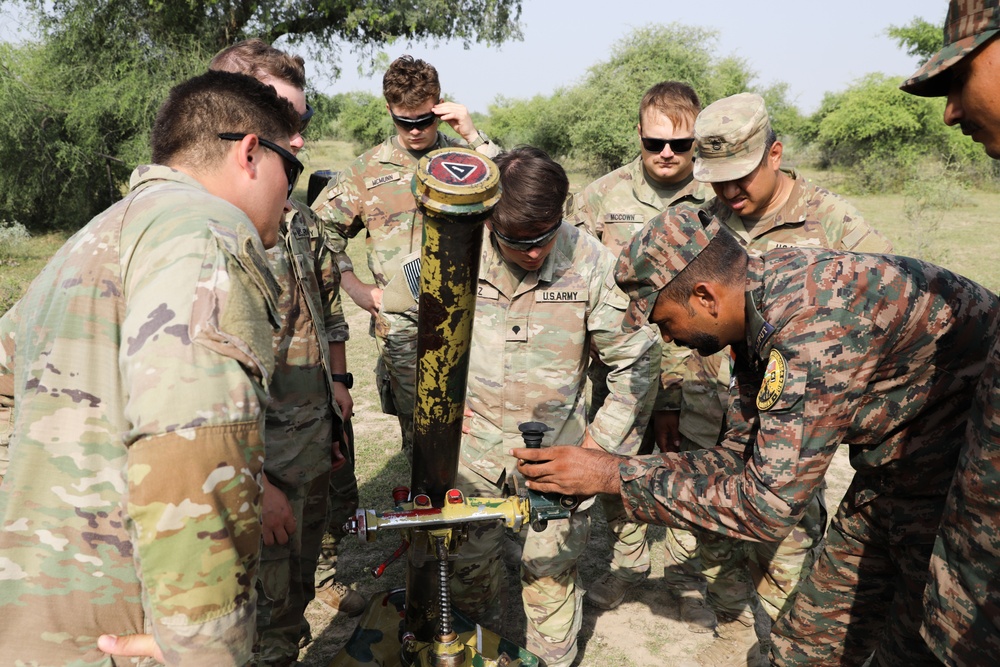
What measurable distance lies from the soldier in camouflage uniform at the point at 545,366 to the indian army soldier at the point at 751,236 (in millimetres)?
644

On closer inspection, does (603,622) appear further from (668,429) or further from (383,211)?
(383,211)

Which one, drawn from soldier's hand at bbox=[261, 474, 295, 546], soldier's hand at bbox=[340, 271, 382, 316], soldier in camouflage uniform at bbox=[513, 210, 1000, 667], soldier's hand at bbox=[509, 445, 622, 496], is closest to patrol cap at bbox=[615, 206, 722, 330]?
soldier in camouflage uniform at bbox=[513, 210, 1000, 667]

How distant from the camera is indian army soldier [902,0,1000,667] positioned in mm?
1843

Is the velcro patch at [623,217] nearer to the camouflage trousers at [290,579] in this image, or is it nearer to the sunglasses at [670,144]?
the sunglasses at [670,144]

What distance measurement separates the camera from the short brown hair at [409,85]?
4.68 meters

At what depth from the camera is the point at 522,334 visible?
11.5 feet

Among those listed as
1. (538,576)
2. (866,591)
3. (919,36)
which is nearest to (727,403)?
(866,591)

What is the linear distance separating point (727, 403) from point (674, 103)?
1.93 metres

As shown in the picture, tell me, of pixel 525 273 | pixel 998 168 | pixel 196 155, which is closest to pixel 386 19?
pixel 525 273

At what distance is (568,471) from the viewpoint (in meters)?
2.74

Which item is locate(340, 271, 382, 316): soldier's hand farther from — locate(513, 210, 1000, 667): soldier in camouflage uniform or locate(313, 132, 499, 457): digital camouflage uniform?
locate(513, 210, 1000, 667): soldier in camouflage uniform

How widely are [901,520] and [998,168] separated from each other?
28.9 metres

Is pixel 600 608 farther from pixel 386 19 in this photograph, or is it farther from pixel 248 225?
pixel 386 19

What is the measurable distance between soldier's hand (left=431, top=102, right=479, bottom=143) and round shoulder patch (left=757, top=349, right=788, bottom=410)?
3106 millimetres
